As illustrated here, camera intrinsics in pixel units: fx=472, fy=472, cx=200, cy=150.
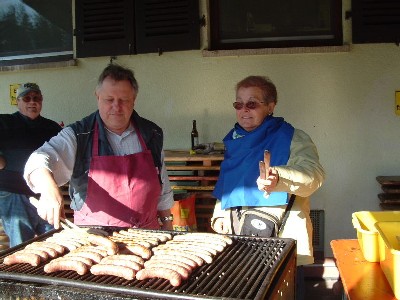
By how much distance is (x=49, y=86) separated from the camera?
20.9ft

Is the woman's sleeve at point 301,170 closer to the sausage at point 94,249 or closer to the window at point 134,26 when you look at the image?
the sausage at point 94,249

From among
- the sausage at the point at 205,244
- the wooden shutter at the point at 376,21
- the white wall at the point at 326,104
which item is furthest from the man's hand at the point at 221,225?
the wooden shutter at the point at 376,21

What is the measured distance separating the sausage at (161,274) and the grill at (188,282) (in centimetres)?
2

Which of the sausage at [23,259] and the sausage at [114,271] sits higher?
the sausage at [23,259]

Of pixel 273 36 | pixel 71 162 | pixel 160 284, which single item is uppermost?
pixel 273 36

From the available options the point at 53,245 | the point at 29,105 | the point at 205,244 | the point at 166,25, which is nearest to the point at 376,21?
the point at 166,25

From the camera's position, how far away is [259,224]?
308 cm

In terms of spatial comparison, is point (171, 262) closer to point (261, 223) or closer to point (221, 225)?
point (261, 223)

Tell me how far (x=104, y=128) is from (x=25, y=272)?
46.8 inches

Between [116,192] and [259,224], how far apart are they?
98cm

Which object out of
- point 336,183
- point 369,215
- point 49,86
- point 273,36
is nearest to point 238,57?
point 273,36

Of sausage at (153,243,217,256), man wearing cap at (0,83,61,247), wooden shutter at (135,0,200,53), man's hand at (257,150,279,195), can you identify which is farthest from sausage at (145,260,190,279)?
wooden shutter at (135,0,200,53)

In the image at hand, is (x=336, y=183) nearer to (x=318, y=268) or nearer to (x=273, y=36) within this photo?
(x=318, y=268)

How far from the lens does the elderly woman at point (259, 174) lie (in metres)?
3.04
